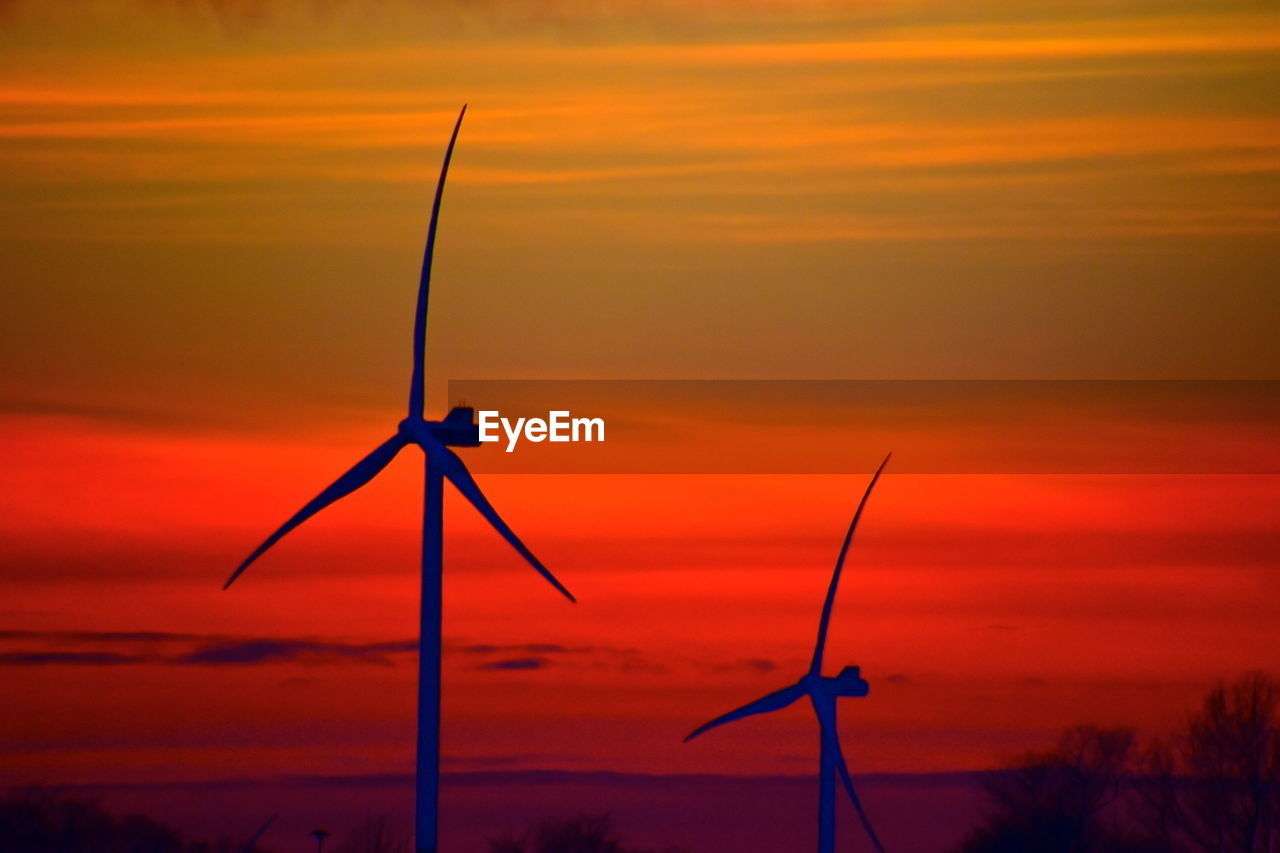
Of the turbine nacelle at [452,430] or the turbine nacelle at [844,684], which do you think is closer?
the turbine nacelle at [452,430]

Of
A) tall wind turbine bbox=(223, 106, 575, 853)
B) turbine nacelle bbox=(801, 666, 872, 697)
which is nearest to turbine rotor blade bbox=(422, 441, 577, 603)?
tall wind turbine bbox=(223, 106, 575, 853)

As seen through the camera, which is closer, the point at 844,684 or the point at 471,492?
the point at 471,492

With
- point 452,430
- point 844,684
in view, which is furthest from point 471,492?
point 844,684

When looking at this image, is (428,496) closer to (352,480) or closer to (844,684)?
(352,480)

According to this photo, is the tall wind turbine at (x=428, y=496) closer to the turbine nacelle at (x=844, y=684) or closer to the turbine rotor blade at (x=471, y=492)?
the turbine rotor blade at (x=471, y=492)

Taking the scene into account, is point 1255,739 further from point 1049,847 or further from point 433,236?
point 433,236

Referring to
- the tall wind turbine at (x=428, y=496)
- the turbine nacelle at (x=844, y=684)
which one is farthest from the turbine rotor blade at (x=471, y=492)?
the turbine nacelle at (x=844, y=684)

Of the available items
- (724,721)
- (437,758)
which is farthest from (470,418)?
(724,721)
